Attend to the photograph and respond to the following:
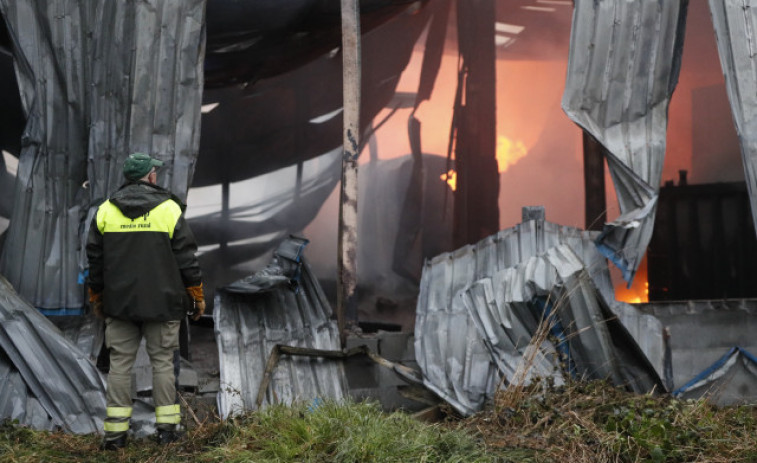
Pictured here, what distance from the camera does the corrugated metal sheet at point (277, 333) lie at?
6.39 meters

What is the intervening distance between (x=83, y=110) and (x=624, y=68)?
169 inches

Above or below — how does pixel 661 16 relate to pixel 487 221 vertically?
above

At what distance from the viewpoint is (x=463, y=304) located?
667cm

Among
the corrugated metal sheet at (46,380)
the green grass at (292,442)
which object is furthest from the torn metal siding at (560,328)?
the corrugated metal sheet at (46,380)

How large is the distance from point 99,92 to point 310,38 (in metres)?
2.99

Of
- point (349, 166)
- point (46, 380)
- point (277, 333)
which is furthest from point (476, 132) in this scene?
point (46, 380)

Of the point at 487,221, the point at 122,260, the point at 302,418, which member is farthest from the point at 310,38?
the point at 302,418

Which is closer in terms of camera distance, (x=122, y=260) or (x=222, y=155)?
(x=122, y=260)

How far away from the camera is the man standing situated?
5387mm

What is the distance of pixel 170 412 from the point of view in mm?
5418

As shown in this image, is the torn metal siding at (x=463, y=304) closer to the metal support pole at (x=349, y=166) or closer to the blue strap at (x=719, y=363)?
the metal support pole at (x=349, y=166)

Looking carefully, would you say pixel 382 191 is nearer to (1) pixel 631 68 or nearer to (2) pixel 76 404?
(1) pixel 631 68

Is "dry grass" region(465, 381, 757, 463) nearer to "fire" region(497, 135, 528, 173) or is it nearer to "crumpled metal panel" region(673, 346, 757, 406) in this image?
"crumpled metal panel" region(673, 346, 757, 406)

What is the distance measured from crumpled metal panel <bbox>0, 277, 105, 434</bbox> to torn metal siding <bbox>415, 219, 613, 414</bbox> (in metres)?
2.49
